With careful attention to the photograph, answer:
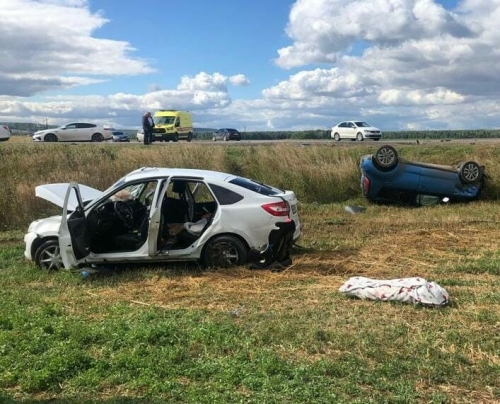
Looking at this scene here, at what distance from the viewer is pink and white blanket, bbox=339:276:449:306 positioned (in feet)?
20.3

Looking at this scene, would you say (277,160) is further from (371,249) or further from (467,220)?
(371,249)

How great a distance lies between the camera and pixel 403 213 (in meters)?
14.9

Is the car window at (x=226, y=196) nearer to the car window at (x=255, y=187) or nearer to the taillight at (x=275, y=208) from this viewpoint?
the car window at (x=255, y=187)

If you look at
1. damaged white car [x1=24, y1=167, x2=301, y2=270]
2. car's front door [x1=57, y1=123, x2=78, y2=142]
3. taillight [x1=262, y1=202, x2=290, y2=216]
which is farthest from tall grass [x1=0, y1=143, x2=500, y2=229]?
car's front door [x1=57, y1=123, x2=78, y2=142]

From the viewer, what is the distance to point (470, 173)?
16.1 meters

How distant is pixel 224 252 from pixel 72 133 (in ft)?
96.4

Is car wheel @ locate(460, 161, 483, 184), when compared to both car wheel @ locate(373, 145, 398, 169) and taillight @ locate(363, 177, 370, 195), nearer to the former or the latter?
car wheel @ locate(373, 145, 398, 169)

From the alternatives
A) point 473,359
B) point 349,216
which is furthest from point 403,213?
point 473,359

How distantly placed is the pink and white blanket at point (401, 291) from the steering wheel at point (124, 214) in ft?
11.7

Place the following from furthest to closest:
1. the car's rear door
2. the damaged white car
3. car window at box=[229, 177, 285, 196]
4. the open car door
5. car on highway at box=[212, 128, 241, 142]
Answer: car on highway at box=[212, 128, 241, 142], the car's rear door, car window at box=[229, 177, 285, 196], the damaged white car, the open car door

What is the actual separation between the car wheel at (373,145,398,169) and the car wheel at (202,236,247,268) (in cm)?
871

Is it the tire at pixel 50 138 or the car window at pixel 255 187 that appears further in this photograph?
the tire at pixel 50 138

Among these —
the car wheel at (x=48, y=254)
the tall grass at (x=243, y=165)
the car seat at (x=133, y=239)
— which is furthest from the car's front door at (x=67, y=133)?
the car seat at (x=133, y=239)

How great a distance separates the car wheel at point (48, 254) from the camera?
8.61m
